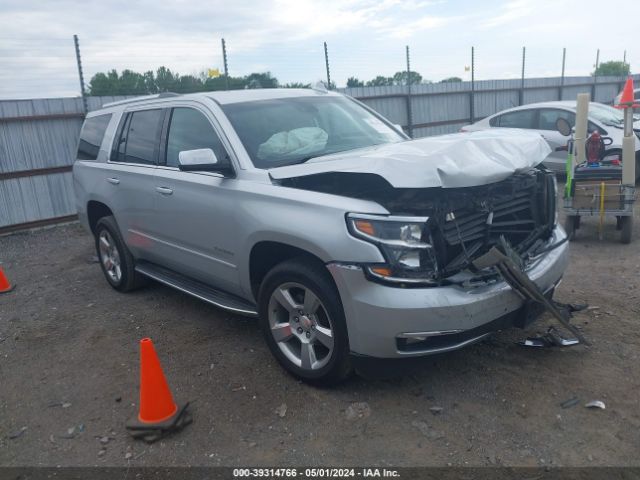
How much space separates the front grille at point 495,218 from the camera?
128 inches

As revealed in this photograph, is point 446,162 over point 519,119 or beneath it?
over

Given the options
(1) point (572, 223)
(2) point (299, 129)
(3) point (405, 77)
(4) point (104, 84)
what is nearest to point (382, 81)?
(3) point (405, 77)

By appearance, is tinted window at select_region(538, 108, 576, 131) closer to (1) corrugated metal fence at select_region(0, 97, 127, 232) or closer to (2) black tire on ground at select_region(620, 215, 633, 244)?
(2) black tire on ground at select_region(620, 215, 633, 244)

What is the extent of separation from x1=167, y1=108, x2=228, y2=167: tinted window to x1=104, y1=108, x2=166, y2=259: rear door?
23cm

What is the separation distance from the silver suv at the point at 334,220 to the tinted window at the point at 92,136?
888 mm

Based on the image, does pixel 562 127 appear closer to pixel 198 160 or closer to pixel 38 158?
pixel 198 160

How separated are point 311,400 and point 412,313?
0.97 metres

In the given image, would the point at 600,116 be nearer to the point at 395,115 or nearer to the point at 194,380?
the point at 395,115

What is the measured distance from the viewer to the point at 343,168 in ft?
10.9

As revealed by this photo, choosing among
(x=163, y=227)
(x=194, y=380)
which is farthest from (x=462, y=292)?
(x=163, y=227)

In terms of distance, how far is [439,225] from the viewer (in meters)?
3.18

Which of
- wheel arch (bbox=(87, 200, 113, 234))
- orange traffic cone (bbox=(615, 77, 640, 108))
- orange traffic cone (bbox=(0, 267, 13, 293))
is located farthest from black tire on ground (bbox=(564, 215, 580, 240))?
orange traffic cone (bbox=(0, 267, 13, 293))

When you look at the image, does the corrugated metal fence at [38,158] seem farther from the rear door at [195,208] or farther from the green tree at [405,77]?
the green tree at [405,77]

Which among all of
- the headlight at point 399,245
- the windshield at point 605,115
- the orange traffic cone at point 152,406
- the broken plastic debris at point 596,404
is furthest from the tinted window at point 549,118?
the orange traffic cone at point 152,406
